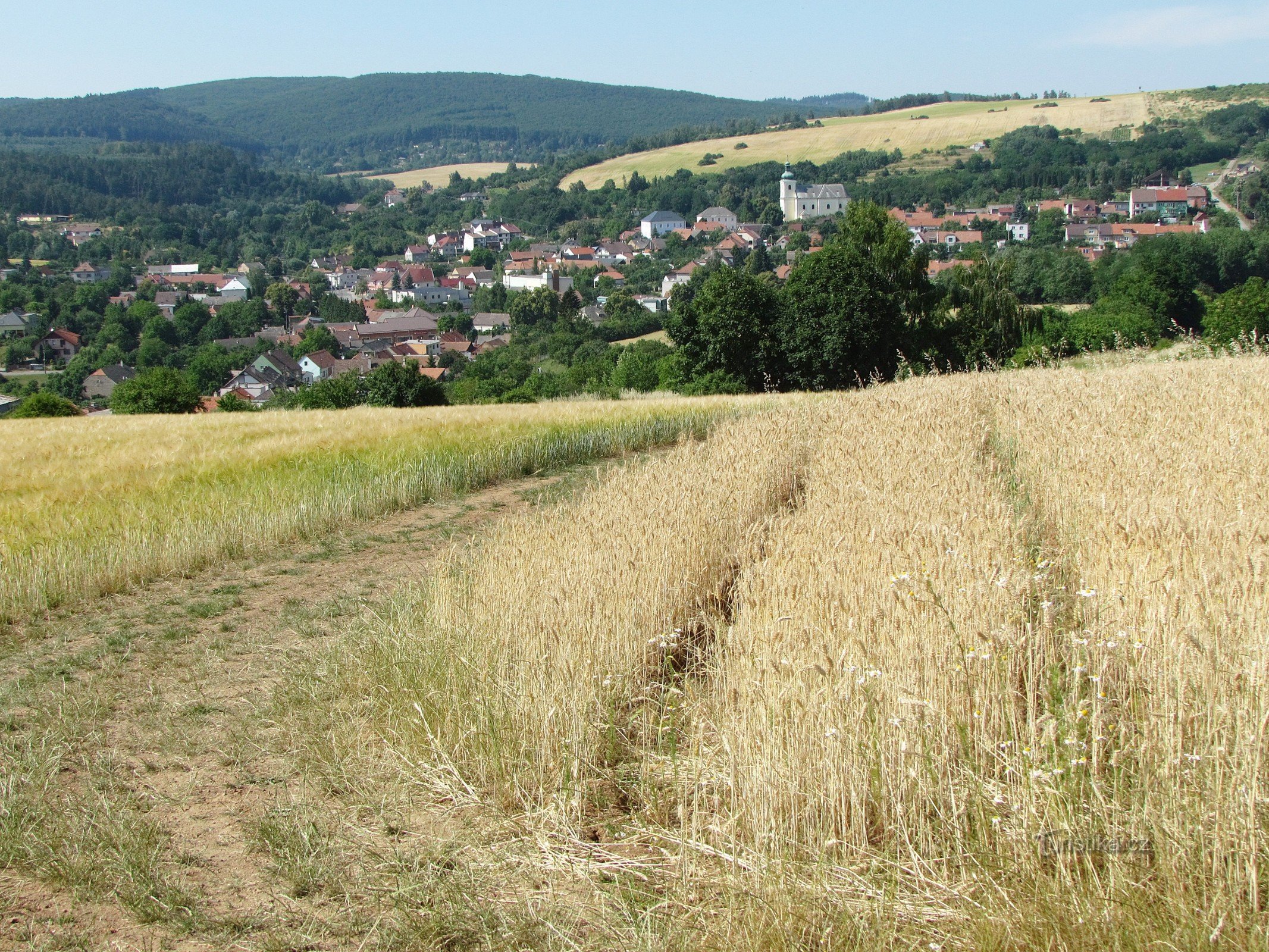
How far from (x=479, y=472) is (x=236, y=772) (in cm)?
1027

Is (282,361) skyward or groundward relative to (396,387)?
groundward

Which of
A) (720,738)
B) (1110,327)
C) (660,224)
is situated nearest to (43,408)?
(720,738)

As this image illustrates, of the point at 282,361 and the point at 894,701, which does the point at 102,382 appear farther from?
Result: the point at 894,701

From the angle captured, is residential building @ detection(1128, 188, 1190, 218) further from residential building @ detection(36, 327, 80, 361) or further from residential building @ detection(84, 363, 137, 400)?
residential building @ detection(36, 327, 80, 361)

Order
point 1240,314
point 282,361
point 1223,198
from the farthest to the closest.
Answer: point 1223,198, point 282,361, point 1240,314

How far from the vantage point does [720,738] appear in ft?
13.2

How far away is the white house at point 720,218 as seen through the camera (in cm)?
17438

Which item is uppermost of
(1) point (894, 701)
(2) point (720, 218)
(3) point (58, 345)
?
(2) point (720, 218)

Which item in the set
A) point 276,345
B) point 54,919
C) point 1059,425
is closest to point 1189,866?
point 54,919

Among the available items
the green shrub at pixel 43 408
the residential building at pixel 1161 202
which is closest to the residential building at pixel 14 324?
the green shrub at pixel 43 408

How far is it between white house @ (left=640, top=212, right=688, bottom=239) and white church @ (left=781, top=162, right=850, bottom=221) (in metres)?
18.8

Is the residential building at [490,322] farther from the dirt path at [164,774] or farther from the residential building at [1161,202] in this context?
the dirt path at [164,774]

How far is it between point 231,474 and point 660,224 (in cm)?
17040

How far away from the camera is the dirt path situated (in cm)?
360
